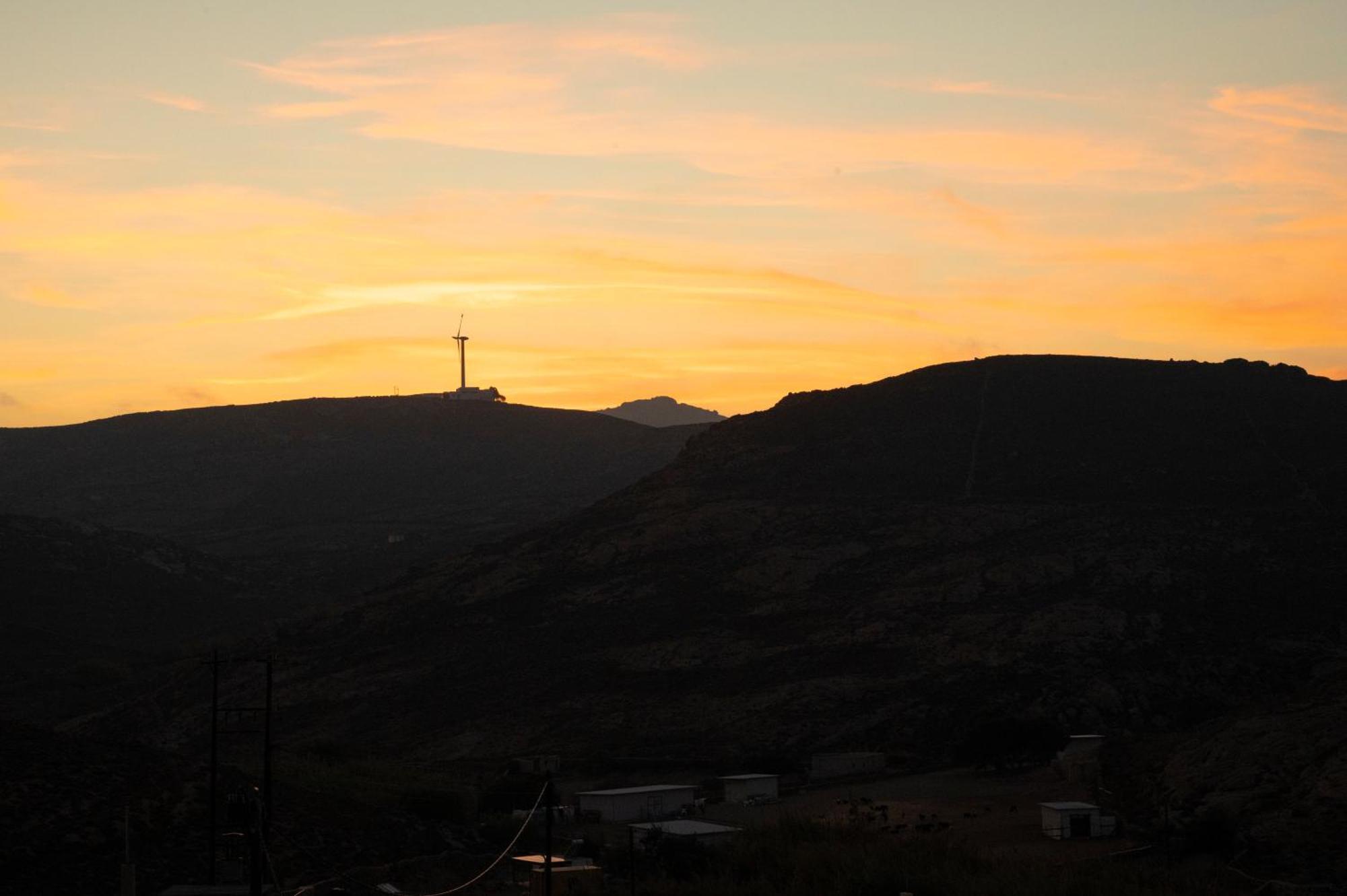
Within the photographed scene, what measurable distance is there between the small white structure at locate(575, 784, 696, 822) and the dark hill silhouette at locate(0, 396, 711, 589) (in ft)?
234

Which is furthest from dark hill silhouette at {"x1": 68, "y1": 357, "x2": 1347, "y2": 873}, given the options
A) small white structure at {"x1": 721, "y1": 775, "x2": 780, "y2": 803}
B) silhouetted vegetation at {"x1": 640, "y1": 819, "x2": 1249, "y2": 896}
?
small white structure at {"x1": 721, "y1": 775, "x2": 780, "y2": 803}

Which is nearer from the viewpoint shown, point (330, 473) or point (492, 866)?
point (492, 866)

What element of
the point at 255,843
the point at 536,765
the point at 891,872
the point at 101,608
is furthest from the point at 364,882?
the point at 101,608

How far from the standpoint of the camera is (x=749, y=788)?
178 feet

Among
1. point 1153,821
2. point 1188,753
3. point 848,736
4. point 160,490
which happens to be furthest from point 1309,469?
point 160,490

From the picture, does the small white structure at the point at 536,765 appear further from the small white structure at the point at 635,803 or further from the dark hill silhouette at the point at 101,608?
the dark hill silhouette at the point at 101,608

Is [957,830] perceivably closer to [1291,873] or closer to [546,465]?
[1291,873]

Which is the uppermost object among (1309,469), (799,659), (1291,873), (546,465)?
(546,465)

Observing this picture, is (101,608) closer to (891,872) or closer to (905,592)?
(905,592)

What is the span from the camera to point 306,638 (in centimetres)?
8881

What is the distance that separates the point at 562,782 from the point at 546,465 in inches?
4283

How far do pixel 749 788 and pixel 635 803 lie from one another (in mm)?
5212

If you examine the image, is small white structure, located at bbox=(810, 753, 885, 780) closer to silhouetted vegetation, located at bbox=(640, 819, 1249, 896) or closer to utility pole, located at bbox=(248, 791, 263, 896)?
silhouetted vegetation, located at bbox=(640, 819, 1249, 896)

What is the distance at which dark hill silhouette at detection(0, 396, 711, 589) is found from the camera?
14038 cm
